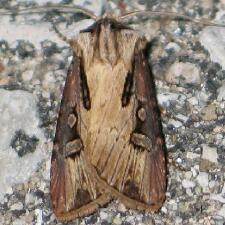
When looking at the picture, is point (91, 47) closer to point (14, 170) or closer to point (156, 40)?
point (156, 40)

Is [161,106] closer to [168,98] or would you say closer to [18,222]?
[168,98]

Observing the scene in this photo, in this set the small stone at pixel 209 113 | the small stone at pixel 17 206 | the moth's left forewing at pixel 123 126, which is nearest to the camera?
the moth's left forewing at pixel 123 126

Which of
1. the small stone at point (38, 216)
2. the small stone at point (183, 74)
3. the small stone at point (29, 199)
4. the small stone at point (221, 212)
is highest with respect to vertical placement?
the small stone at point (183, 74)

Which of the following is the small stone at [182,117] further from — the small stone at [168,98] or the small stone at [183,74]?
the small stone at [183,74]

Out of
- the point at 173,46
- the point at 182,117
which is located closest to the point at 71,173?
the point at 182,117

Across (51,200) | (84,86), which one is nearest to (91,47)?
(84,86)

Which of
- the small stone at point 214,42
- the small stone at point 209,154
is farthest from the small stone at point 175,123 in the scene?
the small stone at point 214,42
